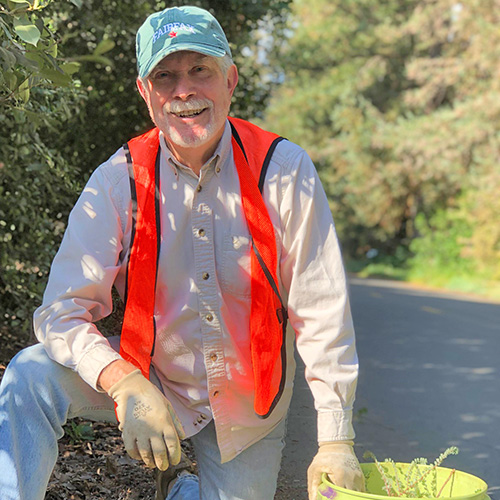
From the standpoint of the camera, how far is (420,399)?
711cm

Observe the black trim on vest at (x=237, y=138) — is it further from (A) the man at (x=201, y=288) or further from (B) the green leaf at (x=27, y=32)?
(B) the green leaf at (x=27, y=32)

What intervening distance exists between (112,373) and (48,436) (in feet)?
0.99

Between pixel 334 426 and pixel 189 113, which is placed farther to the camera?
pixel 189 113

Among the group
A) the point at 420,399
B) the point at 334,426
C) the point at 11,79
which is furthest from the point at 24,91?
the point at 420,399

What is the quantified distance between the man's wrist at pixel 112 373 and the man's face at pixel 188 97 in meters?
0.84

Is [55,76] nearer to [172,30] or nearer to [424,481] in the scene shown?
[172,30]

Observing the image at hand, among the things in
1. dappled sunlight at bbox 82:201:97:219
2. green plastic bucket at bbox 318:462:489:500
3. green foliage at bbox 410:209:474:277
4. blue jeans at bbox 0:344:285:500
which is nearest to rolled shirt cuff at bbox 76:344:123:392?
blue jeans at bbox 0:344:285:500

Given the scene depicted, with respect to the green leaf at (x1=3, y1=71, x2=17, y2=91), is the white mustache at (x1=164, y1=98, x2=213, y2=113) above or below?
below

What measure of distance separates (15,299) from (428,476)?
3308 millimetres

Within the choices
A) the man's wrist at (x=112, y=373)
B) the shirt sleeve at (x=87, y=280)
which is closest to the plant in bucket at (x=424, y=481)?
the man's wrist at (x=112, y=373)

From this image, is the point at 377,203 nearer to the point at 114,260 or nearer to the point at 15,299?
the point at 15,299

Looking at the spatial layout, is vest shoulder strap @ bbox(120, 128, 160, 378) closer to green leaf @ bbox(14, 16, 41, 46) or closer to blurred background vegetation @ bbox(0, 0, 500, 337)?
blurred background vegetation @ bbox(0, 0, 500, 337)

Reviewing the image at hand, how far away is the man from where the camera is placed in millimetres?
2996

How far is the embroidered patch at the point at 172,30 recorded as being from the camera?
122 inches
